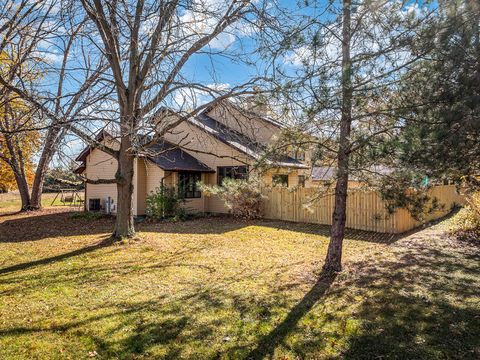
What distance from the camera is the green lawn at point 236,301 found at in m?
3.82

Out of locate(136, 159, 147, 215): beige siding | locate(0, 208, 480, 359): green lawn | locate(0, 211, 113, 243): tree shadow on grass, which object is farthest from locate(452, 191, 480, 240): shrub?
locate(136, 159, 147, 215): beige siding

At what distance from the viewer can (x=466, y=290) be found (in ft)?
18.6

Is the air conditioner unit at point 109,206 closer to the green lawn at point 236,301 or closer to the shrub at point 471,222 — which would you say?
the green lawn at point 236,301

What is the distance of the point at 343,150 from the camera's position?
Result: 19.2ft

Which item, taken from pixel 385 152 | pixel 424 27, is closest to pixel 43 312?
pixel 385 152

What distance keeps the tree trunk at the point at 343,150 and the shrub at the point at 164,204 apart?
9.34m

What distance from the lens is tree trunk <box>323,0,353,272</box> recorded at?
4.91 m

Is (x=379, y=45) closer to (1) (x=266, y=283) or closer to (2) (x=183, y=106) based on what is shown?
(1) (x=266, y=283)

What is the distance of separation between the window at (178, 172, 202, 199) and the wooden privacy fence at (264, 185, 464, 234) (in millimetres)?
3868

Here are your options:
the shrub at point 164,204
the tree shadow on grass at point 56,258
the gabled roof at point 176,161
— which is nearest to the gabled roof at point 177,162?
the gabled roof at point 176,161

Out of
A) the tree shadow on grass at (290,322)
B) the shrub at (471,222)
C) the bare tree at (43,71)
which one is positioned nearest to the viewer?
the tree shadow on grass at (290,322)

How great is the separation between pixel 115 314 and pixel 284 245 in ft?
19.1

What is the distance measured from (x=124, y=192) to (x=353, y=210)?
8153 millimetres

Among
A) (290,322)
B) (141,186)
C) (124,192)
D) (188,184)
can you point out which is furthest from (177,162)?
(290,322)
